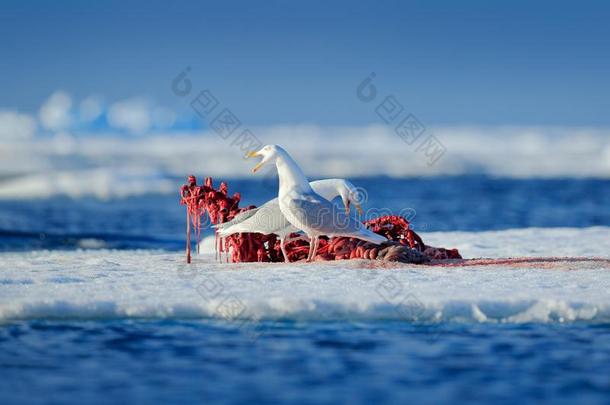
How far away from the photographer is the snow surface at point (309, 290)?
20.2 ft

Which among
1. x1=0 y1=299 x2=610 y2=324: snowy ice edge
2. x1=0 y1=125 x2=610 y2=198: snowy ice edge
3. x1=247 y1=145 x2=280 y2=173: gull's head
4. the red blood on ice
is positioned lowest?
x1=0 y1=299 x2=610 y2=324: snowy ice edge

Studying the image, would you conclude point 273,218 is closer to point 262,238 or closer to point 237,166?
point 262,238

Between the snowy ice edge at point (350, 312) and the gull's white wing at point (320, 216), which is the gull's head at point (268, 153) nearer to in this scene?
the gull's white wing at point (320, 216)

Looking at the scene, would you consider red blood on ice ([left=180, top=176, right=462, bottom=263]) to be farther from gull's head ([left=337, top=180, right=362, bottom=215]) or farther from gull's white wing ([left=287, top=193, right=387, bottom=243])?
gull's white wing ([left=287, top=193, right=387, bottom=243])

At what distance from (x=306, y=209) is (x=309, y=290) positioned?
0.86 m

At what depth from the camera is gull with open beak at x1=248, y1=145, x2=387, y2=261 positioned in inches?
287

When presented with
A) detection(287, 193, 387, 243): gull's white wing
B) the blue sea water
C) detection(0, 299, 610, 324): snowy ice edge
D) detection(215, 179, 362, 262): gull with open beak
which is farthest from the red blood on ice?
the blue sea water

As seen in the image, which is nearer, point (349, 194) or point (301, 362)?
point (301, 362)

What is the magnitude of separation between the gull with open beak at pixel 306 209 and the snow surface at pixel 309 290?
0.92 ft

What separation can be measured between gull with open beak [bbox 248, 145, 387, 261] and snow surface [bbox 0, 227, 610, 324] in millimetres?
282

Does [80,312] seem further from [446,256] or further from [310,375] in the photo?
[446,256]

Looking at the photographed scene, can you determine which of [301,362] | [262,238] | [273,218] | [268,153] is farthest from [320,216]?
[301,362]

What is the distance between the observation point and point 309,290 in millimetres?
6582

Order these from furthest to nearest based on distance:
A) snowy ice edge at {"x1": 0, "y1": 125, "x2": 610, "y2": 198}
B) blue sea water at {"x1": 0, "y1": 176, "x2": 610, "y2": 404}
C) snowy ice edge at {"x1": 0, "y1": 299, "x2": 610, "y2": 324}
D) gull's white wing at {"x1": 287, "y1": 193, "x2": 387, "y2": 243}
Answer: snowy ice edge at {"x1": 0, "y1": 125, "x2": 610, "y2": 198} → gull's white wing at {"x1": 287, "y1": 193, "x2": 387, "y2": 243} → snowy ice edge at {"x1": 0, "y1": 299, "x2": 610, "y2": 324} → blue sea water at {"x1": 0, "y1": 176, "x2": 610, "y2": 404}
